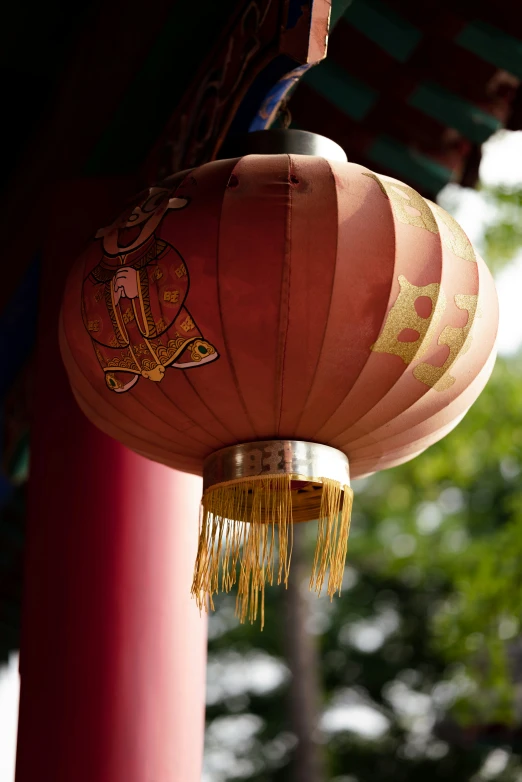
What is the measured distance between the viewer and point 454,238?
1.25 meters

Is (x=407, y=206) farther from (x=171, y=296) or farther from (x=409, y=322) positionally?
(x=171, y=296)

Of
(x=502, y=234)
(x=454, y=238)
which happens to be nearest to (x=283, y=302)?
(x=454, y=238)

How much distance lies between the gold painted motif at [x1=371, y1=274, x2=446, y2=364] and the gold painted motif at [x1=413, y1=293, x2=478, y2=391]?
26mm

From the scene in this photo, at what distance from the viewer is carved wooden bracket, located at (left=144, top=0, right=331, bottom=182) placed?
1.37 m

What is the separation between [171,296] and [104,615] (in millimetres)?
835

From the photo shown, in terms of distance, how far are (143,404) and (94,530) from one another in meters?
0.67

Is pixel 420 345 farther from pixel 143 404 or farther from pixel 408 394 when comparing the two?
pixel 143 404

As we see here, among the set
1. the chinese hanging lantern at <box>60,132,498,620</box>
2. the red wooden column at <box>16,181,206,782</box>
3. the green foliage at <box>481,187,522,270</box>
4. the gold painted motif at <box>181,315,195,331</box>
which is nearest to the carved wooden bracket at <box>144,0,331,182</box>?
the chinese hanging lantern at <box>60,132,498,620</box>

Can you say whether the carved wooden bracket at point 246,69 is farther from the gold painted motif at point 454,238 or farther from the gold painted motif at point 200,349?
the gold painted motif at point 200,349

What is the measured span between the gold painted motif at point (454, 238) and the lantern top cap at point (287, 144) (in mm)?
194

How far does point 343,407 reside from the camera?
1.21m

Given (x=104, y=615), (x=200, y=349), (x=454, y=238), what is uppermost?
(x=454, y=238)

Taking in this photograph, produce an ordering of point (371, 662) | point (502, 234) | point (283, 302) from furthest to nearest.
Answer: point (371, 662)
point (502, 234)
point (283, 302)

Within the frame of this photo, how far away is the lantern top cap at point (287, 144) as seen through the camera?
54.8 inches
